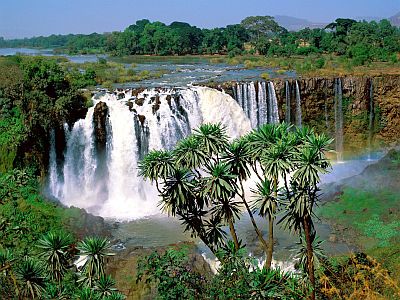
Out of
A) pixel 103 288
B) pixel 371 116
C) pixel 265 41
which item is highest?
pixel 265 41

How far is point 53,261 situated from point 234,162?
5148mm

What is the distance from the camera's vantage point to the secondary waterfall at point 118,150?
24.5m

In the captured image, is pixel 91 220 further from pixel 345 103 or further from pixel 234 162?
pixel 345 103

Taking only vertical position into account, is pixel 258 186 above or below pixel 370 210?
above

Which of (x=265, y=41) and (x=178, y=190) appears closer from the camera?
(x=178, y=190)

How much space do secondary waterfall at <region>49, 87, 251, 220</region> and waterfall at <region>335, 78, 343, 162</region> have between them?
10.7 meters

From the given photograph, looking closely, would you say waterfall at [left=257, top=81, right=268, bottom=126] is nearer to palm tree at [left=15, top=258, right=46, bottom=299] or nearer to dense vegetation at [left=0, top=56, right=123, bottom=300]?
dense vegetation at [left=0, top=56, right=123, bottom=300]

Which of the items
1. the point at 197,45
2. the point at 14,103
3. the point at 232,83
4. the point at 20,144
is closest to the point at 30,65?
the point at 14,103

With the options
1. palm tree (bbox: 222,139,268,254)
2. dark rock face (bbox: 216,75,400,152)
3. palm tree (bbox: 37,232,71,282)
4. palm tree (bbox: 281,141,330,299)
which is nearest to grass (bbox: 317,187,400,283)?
palm tree (bbox: 281,141,330,299)

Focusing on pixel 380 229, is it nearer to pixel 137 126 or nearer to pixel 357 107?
pixel 137 126

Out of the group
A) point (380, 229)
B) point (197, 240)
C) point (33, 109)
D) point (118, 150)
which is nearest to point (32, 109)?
point (33, 109)

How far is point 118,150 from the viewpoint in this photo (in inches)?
982

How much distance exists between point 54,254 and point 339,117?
2352 centimetres

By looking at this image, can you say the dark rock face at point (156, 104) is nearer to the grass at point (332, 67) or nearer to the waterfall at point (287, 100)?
the waterfall at point (287, 100)
